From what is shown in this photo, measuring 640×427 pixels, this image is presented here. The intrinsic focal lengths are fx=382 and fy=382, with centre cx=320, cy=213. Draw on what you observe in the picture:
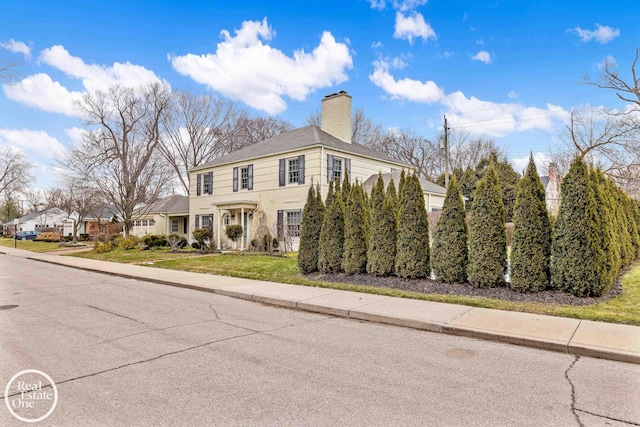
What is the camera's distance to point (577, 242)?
24.3 feet

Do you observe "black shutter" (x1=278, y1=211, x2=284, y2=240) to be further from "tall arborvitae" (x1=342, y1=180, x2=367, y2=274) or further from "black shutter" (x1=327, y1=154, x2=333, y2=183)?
"tall arborvitae" (x1=342, y1=180, x2=367, y2=274)

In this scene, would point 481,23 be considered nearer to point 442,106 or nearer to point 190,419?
point 442,106

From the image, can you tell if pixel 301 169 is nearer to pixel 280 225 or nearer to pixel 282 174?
pixel 282 174

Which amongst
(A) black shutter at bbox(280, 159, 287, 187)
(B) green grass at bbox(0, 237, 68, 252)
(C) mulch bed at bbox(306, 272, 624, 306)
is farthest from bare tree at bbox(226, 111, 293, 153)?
(C) mulch bed at bbox(306, 272, 624, 306)

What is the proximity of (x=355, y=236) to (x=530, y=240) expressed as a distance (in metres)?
4.43

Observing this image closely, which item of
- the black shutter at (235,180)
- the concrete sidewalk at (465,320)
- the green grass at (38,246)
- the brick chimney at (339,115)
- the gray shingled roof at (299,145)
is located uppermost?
the brick chimney at (339,115)

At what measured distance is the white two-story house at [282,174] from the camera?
20.5 meters

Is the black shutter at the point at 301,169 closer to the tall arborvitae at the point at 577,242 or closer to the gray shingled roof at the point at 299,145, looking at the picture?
the gray shingled roof at the point at 299,145

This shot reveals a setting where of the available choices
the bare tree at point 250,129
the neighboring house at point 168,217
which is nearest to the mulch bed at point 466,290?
the neighboring house at point 168,217

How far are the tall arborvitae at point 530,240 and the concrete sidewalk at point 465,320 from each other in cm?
142

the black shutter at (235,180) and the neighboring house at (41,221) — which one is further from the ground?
the black shutter at (235,180)

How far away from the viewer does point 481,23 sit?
649 inches

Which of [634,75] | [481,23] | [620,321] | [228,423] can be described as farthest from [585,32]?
[228,423]

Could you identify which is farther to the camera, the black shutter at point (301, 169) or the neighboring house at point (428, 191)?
the neighboring house at point (428, 191)
